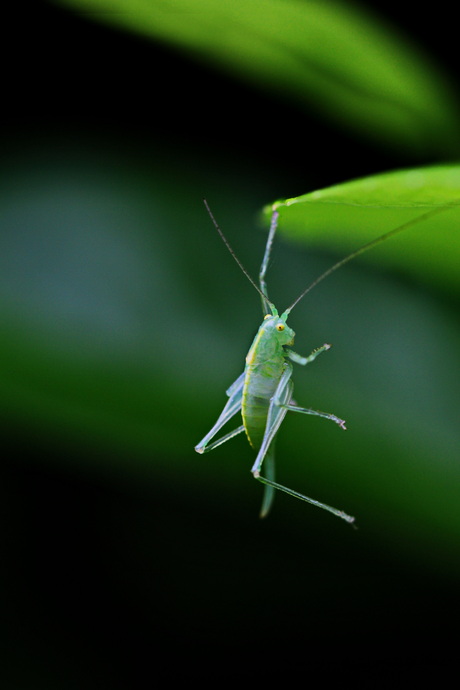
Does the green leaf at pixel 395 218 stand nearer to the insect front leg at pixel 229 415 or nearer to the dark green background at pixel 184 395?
the dark green background at pixel 184 395

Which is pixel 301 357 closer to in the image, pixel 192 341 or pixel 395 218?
pixel 192 341

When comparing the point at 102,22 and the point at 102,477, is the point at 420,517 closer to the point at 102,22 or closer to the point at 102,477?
the point at 102,477

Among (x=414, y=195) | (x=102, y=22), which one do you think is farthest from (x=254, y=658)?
(x=102, y=22)

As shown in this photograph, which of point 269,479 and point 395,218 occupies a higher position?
point 395,218

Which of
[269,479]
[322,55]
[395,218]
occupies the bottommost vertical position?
[269,479]

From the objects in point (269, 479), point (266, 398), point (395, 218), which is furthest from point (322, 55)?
point (269, 479)

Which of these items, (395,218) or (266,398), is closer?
(395,218)

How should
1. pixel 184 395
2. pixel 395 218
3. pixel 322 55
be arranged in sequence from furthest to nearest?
pixel 322 55
pixel 184 395
pixel 395 218

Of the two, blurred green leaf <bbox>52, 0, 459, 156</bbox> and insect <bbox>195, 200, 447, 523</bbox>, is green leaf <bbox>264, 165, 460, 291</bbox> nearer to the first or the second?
insect <bbox>195, 200, 447, 523</bbox>
